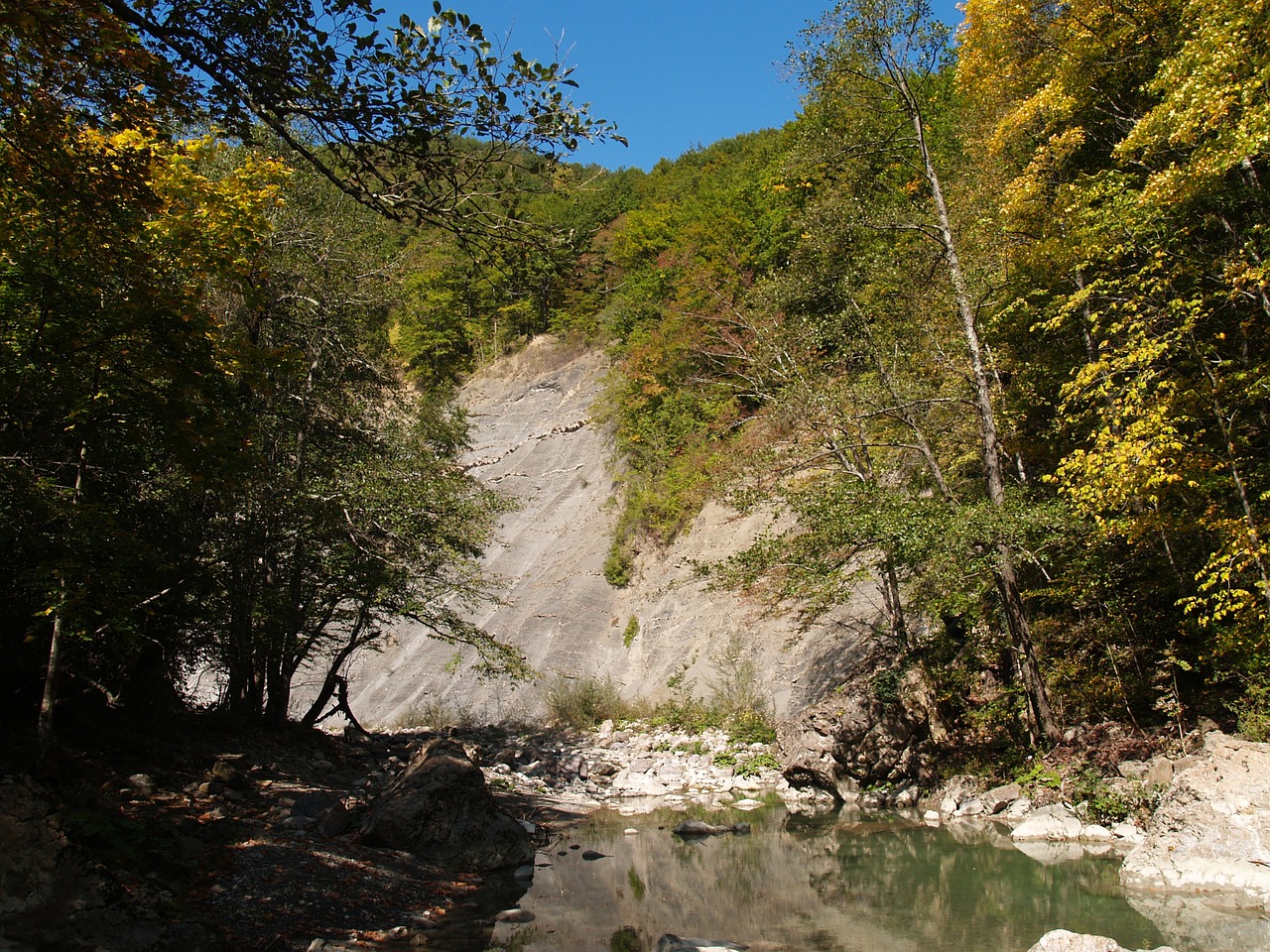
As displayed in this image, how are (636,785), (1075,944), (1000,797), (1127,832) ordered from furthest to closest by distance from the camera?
(636,785) → (1000,797) → (1127,832) → (1075,944)

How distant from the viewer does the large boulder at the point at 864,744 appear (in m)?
12.0

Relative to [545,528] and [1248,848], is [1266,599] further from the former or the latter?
[545,528]

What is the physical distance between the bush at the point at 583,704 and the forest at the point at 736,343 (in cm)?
568

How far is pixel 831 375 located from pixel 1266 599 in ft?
25.9

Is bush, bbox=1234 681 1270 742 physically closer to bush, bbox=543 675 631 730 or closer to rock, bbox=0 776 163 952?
rock, bbox=0 776 163 952

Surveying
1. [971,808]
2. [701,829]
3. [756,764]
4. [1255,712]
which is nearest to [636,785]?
[756,764]

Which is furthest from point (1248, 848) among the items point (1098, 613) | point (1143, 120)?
point (1143, 120)

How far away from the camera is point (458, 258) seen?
Answer: 513 centimetres

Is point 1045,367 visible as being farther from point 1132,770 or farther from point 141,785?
point 141,785

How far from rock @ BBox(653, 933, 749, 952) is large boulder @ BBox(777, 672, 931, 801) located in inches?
259

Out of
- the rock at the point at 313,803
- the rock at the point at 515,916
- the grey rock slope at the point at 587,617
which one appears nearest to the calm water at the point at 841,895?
the rock at the point at 515,916

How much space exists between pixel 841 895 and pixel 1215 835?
3.26m

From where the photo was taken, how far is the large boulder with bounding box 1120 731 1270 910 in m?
6.69

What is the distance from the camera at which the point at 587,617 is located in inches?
949
